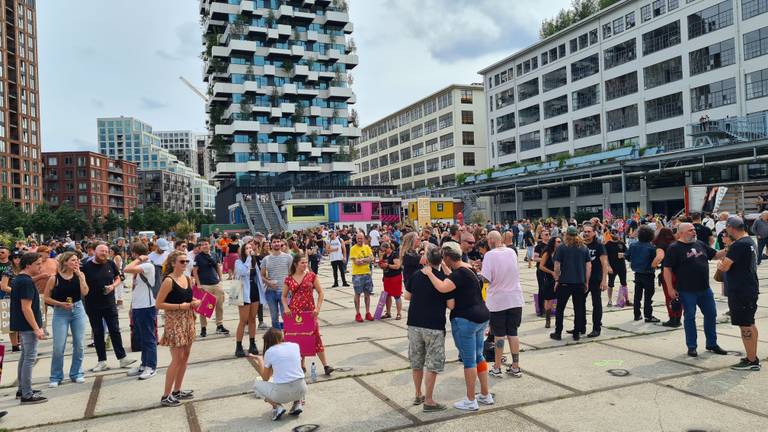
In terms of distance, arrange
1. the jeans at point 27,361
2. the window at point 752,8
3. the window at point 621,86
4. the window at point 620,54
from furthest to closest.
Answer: the window at point 621,86 → the window at point 620,54 → the window at point 752,8 → the jeans at point 27,361

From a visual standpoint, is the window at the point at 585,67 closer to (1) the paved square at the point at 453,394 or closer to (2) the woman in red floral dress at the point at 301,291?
(1) the paved square at the point at 453,394

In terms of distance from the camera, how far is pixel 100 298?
8094 millimetres

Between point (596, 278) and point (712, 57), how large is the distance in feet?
138

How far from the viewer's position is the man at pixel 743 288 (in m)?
6.77

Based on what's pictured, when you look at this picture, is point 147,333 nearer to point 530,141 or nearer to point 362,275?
point 362,275

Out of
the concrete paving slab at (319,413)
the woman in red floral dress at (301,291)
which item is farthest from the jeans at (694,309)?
the woman in red floral dress at (301,291)

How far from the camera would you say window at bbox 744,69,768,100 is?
127ft

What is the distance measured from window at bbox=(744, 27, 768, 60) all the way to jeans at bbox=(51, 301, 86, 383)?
4565 cm

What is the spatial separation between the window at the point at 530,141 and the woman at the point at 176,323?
200 ft

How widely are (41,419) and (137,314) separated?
1.93 meters

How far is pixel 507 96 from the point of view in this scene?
68.6m

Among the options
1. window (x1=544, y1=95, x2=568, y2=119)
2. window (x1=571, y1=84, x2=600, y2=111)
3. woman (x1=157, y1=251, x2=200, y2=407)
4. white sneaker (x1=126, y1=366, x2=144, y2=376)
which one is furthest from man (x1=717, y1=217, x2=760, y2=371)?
window (x1=544, y1=95, x2=568, y2=119)

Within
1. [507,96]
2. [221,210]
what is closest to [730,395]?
[507,96]

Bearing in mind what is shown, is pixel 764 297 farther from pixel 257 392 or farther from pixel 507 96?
pixel 507 96
